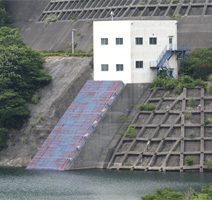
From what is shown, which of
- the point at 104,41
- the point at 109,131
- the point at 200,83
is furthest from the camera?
the point at 104,41

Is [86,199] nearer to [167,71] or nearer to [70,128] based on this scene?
[70,128]

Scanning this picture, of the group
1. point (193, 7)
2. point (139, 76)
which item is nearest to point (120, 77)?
point (139, 76)

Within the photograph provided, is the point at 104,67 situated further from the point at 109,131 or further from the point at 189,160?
the point at 189,160

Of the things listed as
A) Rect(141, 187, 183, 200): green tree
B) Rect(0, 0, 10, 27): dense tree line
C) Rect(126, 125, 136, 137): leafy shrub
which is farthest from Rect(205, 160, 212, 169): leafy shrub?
Rect(0, 0, 10, 27): dense tree line

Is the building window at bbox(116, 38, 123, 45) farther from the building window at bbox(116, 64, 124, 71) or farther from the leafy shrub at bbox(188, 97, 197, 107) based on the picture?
the leafy shrub at bbox(188, 97, 197, 107)

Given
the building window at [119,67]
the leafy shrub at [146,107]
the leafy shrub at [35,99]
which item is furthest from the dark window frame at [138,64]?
the leafy shrub at [35,99]

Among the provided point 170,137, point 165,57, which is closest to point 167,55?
point 165,57
